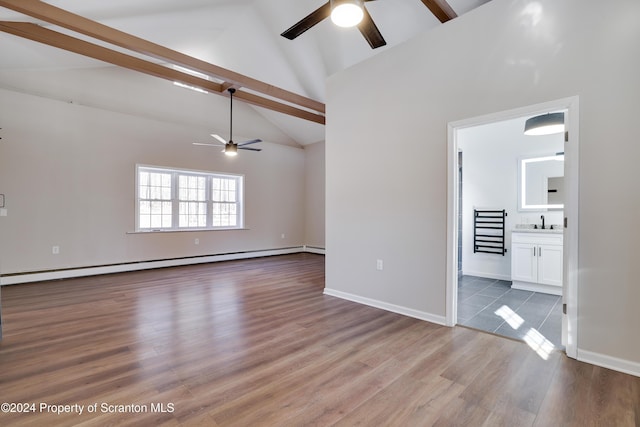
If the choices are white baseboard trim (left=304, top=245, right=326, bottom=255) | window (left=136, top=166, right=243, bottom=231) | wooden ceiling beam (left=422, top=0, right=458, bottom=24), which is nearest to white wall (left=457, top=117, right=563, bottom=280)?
wooden ceiling beam (left=422, top=0, right=458, bottom=24)

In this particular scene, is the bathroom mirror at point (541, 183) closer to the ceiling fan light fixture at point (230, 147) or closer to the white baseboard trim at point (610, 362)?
the white baseboard trim at point (610, 362)

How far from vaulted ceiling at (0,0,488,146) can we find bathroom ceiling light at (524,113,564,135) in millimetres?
1565

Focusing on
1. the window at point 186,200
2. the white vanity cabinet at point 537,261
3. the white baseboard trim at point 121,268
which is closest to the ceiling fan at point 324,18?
the white vanity cabinet at point 537,261

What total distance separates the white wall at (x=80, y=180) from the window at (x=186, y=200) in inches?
8.0

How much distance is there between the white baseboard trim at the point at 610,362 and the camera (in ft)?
7.12

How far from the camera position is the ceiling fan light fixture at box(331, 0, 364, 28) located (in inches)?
78.8

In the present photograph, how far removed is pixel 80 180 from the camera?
538 centimetres

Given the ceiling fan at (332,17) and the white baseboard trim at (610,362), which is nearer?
the ceiling fan at (332,17)

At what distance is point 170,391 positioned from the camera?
6.46 feet

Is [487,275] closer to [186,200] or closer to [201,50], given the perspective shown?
[201,50]

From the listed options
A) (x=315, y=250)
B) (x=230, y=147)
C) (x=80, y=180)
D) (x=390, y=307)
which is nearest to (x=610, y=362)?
(x=390, y=307)

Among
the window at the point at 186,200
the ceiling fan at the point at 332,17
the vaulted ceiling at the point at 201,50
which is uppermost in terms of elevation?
the vaulted ceiling at the point at 201,50

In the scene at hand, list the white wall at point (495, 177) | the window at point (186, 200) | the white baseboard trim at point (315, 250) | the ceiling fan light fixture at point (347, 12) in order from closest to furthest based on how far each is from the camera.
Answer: the ceiling fan light fixture at point (347, 12)
the white wall at point (495, 177)
the window at point (186, 200)
the white baseboard trim at point (315, 250)

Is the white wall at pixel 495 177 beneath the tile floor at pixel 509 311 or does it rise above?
above
